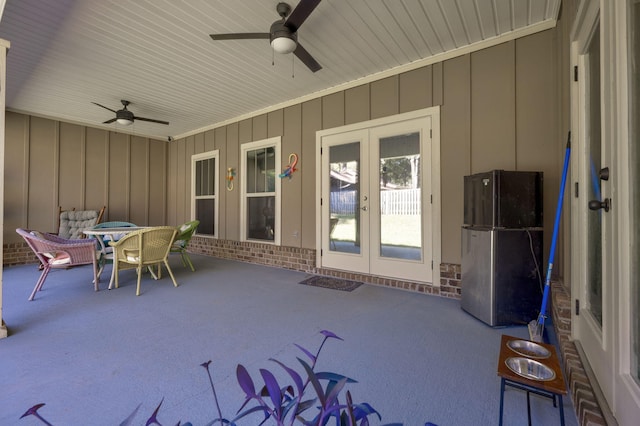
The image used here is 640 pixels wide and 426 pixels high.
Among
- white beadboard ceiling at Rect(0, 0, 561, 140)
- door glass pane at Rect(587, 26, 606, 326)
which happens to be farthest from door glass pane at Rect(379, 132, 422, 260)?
door glass pane at Rect(587, 26, 606, 326)

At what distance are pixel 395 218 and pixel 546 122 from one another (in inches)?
75.2

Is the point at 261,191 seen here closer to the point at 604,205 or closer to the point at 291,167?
the point at 291,167

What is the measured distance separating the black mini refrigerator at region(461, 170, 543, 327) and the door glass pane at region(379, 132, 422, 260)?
110 cm

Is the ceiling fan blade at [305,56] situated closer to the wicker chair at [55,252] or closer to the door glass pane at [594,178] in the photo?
the door glass pane at [594,178]

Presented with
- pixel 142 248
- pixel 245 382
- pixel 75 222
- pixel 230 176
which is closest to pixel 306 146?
pixel 230 176

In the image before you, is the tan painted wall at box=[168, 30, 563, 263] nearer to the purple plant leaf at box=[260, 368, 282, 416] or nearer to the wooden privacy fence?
the wooden privacy fence

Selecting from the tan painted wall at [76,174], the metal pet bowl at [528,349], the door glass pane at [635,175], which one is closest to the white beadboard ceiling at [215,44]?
the tan painted wall at [76,174]

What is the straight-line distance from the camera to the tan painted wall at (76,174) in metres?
5.44

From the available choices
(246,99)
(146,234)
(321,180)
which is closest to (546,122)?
(321,180)

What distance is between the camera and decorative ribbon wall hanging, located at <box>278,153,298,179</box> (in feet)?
16.1

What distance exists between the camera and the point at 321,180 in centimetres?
461

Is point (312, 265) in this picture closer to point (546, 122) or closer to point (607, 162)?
point (546, 122)

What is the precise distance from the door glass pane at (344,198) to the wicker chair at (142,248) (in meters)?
2.34

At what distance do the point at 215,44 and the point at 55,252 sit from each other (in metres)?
3.16
